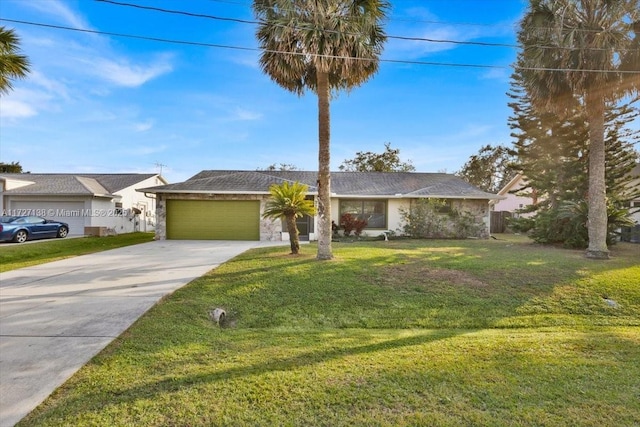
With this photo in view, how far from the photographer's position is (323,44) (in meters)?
8.16

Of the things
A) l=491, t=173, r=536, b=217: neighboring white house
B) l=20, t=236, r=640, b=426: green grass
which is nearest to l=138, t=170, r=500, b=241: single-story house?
A: l=20, t=236, r=640, b=426: green grass

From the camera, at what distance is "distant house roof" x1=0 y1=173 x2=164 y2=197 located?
18.3m

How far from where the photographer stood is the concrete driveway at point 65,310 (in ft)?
9.87

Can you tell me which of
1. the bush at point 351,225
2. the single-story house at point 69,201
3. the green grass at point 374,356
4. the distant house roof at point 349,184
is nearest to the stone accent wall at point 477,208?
the distant house roof at point 349,184

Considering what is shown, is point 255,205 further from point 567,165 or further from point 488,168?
point 488,168

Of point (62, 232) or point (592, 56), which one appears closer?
point (592, 56)

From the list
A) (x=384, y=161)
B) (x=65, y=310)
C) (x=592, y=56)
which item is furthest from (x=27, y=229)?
(x=384, y=161)

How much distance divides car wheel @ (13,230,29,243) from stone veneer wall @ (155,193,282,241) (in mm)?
6236

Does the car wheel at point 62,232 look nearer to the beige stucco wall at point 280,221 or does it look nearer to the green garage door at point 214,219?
the beige stucco wall at point 280,221

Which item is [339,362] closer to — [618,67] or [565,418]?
[565,418]

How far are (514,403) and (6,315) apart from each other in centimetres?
676

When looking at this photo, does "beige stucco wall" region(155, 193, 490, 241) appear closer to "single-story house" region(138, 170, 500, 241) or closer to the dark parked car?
"single-story house" region(138, 170, 500, 241)

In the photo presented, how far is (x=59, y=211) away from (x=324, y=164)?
60.6ft

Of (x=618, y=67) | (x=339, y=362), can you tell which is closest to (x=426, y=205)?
(x=618, y=67)
